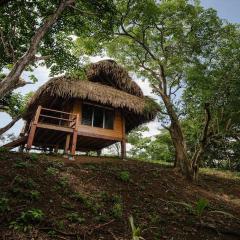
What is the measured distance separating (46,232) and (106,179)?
13.6 feet

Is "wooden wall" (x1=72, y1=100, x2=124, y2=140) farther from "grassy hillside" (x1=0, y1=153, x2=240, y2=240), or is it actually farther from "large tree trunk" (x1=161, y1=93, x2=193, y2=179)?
"grassy hillside" (x1=0, y1=153, x2=240, y2=240)

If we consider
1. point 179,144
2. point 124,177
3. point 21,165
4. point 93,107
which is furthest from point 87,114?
point 21,165

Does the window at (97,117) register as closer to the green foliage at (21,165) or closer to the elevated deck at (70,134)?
the elevated deck at (70,134)

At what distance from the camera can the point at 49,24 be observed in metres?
8.48

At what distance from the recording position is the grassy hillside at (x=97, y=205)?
5598 mm

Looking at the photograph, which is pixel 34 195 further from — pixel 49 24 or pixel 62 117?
pixel 62 117

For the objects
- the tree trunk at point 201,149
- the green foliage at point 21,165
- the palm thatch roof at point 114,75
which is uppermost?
the palm thatch roof at point 114,75

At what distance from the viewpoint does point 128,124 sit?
61.2 ft

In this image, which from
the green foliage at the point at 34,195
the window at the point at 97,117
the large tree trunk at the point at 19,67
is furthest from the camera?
the window at the point at 97,117

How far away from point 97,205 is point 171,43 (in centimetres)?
1060

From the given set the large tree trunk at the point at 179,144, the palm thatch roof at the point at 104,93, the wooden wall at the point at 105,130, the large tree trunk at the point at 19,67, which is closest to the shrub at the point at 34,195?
the large tree trunk at the point at 19,67

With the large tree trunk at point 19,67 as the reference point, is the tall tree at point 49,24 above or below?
above

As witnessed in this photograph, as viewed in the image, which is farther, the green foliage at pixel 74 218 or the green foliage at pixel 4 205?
the green foliage at pixel 74 218

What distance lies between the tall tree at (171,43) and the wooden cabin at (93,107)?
1451mm
